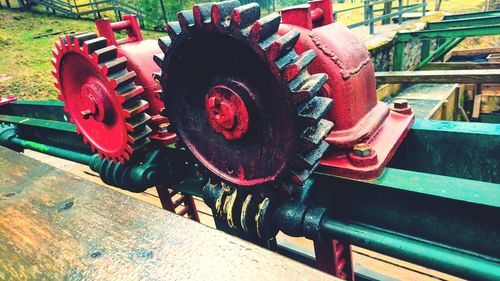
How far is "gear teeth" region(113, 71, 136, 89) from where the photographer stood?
1.34m

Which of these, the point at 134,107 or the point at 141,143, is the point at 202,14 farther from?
the point at 141,143

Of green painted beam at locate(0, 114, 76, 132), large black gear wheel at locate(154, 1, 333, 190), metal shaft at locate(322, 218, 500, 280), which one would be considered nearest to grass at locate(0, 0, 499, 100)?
green painted beam at locate(0, 114, 76, 132)

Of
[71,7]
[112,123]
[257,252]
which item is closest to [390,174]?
[257,252]

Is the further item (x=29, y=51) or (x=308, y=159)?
(x=29, y=51)

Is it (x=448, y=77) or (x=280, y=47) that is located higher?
(x=280, y=47)

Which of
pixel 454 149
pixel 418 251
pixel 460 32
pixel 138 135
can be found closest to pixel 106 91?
pixel 138 135

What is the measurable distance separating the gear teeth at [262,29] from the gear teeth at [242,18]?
0.04 metres

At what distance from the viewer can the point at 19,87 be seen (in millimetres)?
8719

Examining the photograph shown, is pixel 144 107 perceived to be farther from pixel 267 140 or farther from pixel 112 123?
pixel 267 140

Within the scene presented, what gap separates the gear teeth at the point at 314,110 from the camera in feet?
2.93

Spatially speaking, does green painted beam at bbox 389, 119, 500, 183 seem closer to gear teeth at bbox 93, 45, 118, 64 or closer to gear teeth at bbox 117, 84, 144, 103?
gear teeth at bbox 117, 84, 144, 103

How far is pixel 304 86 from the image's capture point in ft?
2.93

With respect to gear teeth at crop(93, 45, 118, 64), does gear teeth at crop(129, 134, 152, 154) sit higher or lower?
lower

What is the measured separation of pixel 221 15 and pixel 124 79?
0.65 m
